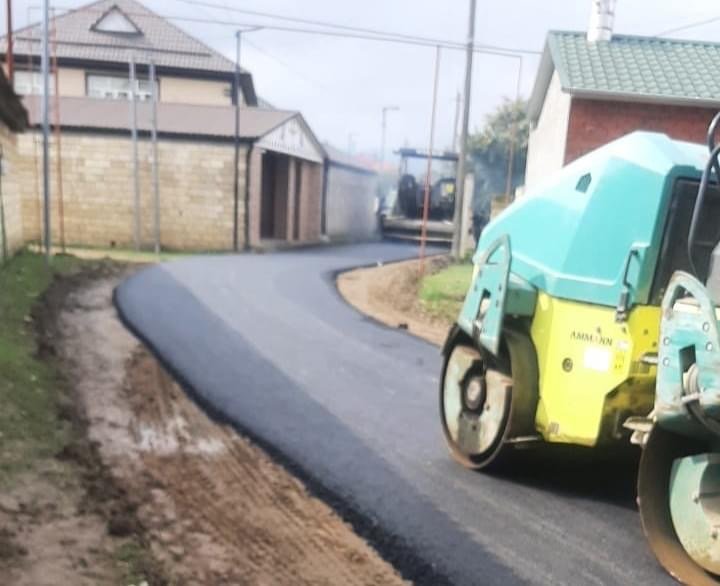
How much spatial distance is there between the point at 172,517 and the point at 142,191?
17131mm

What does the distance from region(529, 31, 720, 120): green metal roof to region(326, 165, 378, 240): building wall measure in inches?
609

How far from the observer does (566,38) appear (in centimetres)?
1395

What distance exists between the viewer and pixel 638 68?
1319cm

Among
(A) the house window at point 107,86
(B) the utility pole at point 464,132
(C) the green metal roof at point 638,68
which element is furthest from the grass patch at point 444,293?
(A) the house window at point 107,86

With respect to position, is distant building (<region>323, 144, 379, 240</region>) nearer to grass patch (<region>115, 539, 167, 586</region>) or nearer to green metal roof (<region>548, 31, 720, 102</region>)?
green metal roof (<region>548, 31, 720, 102</region>)

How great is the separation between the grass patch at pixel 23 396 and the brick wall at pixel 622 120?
30.6 feet

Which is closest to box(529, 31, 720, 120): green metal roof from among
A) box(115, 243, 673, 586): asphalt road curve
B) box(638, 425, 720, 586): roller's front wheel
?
box(115, 243, 673, 586): asphalt road curve

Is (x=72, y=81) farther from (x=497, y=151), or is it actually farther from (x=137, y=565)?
(x=137, y=565)

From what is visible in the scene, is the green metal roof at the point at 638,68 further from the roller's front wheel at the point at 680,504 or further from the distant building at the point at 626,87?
the roller's front wheel at the point at 680,504

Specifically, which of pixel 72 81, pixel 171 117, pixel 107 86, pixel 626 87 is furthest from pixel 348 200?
pixel 626 87

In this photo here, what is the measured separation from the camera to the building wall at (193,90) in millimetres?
28641

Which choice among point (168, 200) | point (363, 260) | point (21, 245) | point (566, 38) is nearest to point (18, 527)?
point (21, 245)

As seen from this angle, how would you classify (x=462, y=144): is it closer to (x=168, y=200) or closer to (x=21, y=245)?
(x=168, y=200)

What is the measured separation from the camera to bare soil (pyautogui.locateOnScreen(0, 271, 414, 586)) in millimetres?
3600
